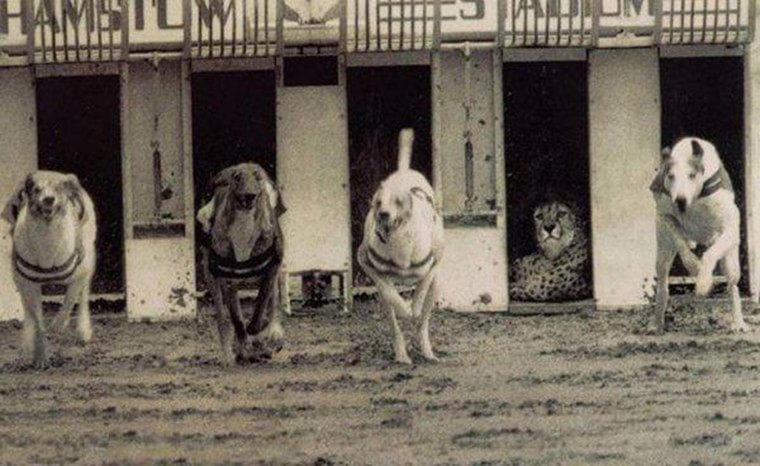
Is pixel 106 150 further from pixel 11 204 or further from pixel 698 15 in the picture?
pixel 698 15

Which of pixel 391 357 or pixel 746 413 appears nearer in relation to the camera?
pixel 746 413

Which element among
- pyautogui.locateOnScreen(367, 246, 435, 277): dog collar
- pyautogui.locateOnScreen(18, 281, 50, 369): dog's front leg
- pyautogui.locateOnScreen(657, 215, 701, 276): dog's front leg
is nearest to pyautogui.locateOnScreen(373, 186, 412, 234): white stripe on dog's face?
pyautogui.locateOnScreen(367, 246, 435, 277): dog collar

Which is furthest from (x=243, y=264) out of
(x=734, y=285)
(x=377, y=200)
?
(x=734, y=285)

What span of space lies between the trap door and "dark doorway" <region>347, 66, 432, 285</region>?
70 millimetres

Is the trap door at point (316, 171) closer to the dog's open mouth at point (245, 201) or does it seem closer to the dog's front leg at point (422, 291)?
the dog's front leg at point (422, 291)

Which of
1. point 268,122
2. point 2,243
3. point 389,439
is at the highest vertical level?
point 268,122

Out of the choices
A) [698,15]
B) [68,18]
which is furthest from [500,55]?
[68,18]

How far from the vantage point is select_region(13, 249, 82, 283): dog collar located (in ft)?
36.1

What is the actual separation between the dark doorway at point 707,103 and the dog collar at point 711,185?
23.1 inches

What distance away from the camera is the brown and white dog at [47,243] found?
10812 millimetres

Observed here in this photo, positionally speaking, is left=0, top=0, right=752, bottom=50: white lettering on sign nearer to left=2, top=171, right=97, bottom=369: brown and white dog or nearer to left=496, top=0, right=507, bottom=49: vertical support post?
left=496, top=0, right=507, bottom=49: vertical support post

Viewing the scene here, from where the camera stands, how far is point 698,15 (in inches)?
466

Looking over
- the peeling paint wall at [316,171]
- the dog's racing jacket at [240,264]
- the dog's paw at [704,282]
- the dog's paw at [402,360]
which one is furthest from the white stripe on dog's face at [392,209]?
the dog's paw at [704,282]

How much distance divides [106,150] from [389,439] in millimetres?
3571
